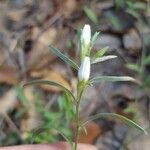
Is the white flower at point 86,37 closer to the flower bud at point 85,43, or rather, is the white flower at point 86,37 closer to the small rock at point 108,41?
the flower bud at point 85,43

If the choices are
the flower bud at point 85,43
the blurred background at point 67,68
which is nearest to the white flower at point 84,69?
the flower bud at point 85,43

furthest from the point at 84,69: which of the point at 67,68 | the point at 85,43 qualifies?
the point at 67,68

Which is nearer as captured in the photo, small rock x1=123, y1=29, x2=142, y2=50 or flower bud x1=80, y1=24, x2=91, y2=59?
flower bud x1=80, y1=24, x2=91, y2=59

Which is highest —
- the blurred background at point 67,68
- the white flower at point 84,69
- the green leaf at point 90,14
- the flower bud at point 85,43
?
the flower bud at point 85,43

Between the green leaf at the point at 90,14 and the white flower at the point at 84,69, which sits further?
the green leaf at the point at 90,14

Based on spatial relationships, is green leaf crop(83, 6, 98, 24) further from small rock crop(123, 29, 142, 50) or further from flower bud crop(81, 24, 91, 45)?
flower bud crop(81, 24, 91, 45)

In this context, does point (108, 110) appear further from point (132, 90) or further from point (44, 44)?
point (44, 44)

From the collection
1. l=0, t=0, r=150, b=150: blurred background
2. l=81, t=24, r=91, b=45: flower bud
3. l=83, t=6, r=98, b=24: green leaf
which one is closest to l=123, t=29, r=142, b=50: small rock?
l=0, t=0, r=150, b=150: blurred background

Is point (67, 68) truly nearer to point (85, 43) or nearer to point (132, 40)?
point (132, 40)
